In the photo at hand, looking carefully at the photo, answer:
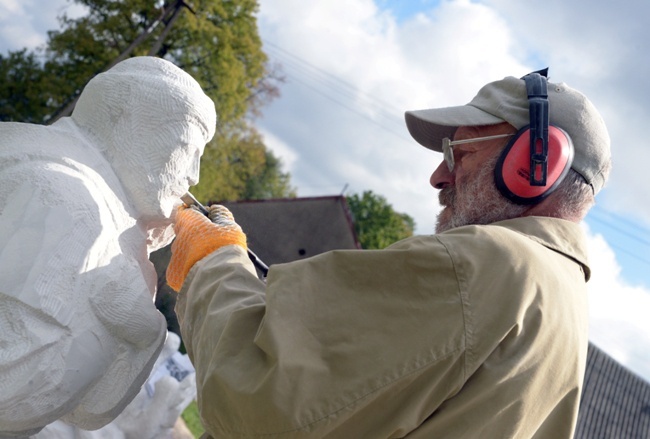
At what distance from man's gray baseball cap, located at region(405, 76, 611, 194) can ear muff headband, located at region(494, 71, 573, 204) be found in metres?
0.05

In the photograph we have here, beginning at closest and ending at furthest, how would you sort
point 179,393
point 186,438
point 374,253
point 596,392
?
point 374,253, point 179,393, point 186,438, point 596,392

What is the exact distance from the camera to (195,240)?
197 centimetres

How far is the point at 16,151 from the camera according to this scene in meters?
2.03

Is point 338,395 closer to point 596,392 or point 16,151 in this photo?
point 16,151

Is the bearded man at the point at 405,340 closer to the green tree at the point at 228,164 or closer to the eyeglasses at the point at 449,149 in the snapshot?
the eyeglasses at the point at 449,149

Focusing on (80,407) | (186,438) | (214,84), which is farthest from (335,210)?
(80,407)

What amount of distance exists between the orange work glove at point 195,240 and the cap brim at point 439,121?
25.8 inches

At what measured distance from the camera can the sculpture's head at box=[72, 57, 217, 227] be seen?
2.21 meters

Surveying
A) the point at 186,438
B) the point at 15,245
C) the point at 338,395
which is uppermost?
the point at 338,395

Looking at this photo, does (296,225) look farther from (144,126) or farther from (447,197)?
(447,197)

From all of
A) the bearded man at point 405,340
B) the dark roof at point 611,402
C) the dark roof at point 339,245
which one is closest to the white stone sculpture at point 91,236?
the bearded man at point 405,340

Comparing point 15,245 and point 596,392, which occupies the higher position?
point 15,245

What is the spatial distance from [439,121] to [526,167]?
1.06 feet

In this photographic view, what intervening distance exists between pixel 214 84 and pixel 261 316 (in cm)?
1286
